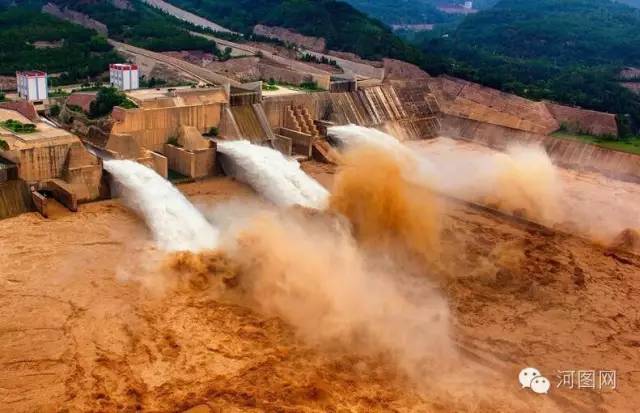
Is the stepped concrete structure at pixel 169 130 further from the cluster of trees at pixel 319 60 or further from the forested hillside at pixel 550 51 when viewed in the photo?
the forested hillside at pixel 550 51

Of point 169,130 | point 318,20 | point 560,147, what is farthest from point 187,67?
point 318,20

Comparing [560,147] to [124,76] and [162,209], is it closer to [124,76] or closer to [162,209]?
[162,209]

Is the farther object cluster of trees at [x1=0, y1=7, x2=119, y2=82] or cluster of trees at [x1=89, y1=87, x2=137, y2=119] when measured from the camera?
cluster of trees at [x1=0, y1=7, x2=119, y2=82]

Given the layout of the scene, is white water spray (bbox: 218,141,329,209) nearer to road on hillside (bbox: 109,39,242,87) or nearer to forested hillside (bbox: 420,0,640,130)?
road on hillside (bbox: 109,39,242,87)

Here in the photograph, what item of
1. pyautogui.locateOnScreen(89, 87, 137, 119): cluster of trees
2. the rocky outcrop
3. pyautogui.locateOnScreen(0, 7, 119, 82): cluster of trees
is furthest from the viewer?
the rocky outcrop

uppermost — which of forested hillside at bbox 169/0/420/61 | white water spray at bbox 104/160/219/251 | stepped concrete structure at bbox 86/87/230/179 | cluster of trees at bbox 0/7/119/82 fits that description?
forested hillside at bbox 169/0/420/61

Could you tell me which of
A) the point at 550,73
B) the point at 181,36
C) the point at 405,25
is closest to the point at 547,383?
the point at 181,36

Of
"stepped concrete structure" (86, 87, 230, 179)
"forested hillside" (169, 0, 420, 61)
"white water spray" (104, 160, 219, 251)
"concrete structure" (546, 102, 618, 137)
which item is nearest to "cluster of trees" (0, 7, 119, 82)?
"stepped concrete structure" (86, 87, 230, 179)
